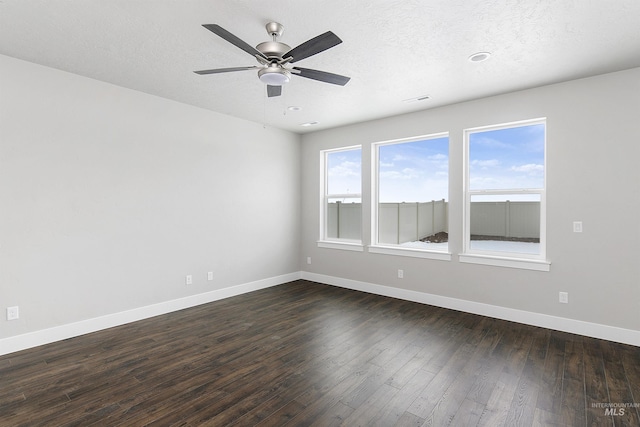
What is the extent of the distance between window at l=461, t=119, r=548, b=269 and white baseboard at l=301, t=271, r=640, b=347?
2.21ft

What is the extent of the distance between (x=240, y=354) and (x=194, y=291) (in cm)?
181

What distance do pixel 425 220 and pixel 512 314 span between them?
1.63 metres

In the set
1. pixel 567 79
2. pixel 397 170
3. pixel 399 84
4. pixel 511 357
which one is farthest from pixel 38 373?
pixel 567 79

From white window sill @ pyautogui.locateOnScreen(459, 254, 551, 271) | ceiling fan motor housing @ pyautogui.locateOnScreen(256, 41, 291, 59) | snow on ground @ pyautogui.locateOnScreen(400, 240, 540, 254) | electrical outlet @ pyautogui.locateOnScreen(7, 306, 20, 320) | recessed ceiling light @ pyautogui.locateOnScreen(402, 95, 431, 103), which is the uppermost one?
recessed ceiling light @ pyautogui.locateOnScreen(402, 95, 431, 103)

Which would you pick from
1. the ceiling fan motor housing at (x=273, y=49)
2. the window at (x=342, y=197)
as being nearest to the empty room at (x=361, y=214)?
the ceiling fan motor housing at (x=273, y=49)

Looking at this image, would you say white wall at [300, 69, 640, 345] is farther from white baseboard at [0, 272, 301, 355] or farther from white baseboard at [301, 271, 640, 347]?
white baseboard at [0, 272, 301, 355]

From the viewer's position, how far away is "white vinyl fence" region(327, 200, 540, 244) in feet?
12.9

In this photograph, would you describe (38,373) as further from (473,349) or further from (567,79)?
(567,79)

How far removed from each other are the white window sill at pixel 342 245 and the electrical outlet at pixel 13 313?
4.05 meters

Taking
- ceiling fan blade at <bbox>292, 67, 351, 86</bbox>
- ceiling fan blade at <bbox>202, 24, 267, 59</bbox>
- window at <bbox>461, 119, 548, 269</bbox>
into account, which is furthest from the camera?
window at <bbox>461, 119, 548, 269</bbox>

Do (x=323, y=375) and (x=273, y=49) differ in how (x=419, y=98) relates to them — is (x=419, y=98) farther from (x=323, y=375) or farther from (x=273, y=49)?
(x=323, y=375)

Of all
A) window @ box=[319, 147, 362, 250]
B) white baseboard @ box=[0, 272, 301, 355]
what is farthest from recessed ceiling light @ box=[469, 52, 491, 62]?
white baseboard @ box=[0, 272, 301, 355]

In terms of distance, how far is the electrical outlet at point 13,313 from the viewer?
3.00 m

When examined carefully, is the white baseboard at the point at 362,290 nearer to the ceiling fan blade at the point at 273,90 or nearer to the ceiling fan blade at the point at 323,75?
the ceiling fan blade at the point at 273,90
